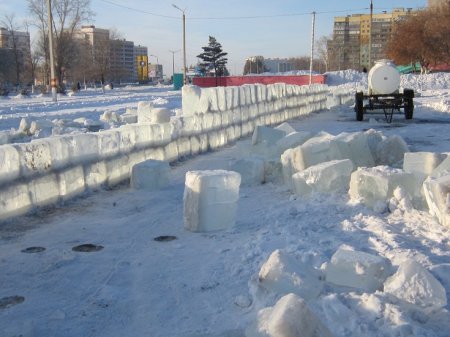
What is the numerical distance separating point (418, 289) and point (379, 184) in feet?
8.05

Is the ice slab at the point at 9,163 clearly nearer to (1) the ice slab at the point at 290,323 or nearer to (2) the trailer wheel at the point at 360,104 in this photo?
(1) the ice slab at the point at 290,323

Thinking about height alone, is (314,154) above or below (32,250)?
above

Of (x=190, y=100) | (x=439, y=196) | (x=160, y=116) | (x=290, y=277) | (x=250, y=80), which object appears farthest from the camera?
(x=250, y=80)

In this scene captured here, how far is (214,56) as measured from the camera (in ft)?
280

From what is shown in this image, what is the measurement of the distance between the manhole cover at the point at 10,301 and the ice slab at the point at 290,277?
1.67 metres

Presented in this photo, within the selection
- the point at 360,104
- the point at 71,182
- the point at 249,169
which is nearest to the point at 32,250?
the point at 71,182

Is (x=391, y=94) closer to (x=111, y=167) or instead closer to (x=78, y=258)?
(x=111, y=167)

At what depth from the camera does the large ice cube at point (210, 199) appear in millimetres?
4930

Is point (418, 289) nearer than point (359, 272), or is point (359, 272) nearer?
point (418, 289)

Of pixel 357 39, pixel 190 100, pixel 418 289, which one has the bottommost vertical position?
pixel 418 289

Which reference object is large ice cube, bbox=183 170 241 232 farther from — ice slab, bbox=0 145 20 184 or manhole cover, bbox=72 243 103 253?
ice slab, bbox=0 145 20 184

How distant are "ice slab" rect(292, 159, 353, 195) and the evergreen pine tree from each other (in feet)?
261

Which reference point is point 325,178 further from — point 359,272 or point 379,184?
point 359,272

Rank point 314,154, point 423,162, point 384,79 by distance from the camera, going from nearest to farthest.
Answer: point 423,162, point 314,154, point 384,79
